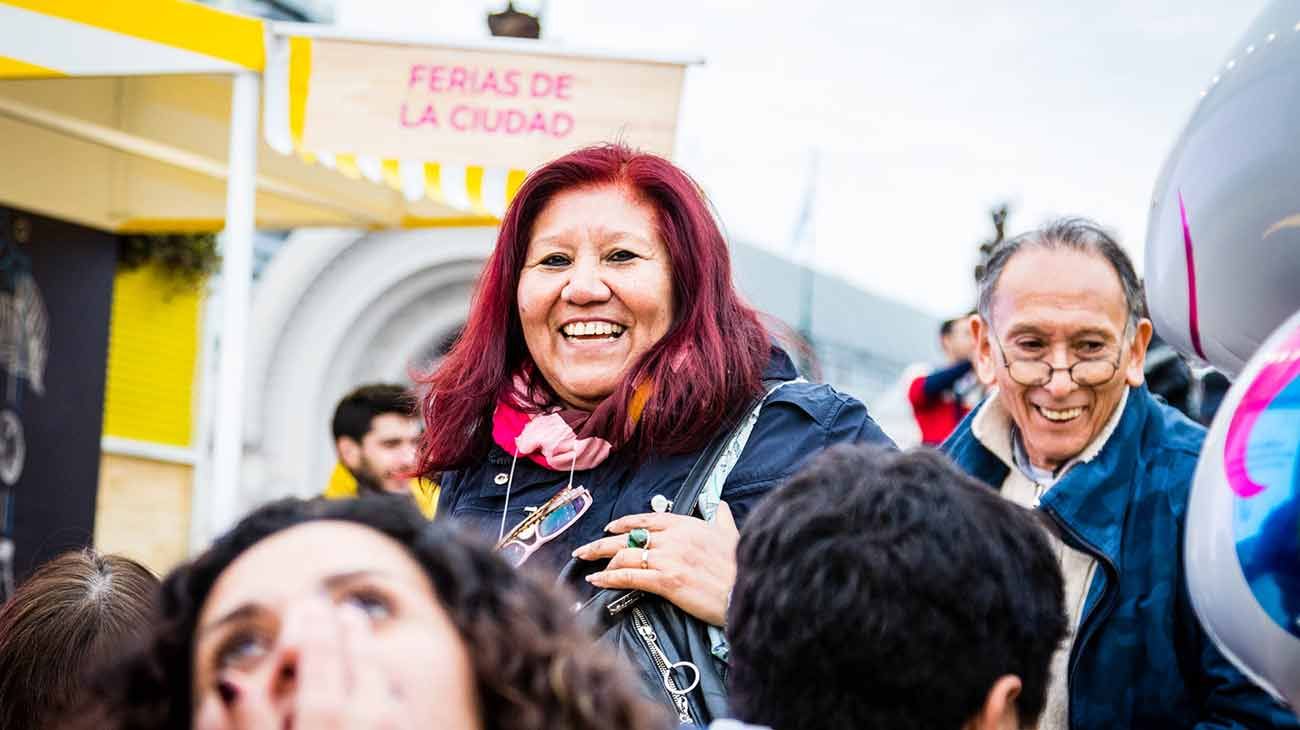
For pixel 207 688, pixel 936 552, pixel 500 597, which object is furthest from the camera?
pixel 936 552

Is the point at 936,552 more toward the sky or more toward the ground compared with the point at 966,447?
more toward the sky

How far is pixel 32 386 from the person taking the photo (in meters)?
6.02

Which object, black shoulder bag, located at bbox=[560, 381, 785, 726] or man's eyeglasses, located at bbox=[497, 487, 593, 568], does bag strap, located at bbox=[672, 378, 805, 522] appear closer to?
black shoulder bag, located at bbox=[560, 381, 785, 726]

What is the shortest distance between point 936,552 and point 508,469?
111cm

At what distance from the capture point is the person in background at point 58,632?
185 centimetres

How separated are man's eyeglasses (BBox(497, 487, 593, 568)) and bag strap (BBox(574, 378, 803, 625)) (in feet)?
0.26

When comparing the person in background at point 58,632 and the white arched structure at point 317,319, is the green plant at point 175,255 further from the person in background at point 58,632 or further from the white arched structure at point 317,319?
the person in background at point 58,632

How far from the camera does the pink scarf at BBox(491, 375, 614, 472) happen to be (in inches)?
87.2

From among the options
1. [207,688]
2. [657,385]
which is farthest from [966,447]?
[207,688]

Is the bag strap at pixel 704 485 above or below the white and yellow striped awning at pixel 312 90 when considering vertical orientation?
below

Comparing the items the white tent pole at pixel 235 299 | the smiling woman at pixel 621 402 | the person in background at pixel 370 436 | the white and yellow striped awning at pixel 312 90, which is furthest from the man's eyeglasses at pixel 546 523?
the person in background at pixel 370 436

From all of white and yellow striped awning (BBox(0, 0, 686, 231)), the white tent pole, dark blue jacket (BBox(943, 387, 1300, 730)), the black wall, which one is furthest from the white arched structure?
dark blue jacket (BBox(943, 387, 1300, 730))

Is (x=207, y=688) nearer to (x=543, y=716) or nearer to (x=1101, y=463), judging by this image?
(x=543, y=716)

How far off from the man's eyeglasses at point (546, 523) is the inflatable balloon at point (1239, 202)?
914mm
